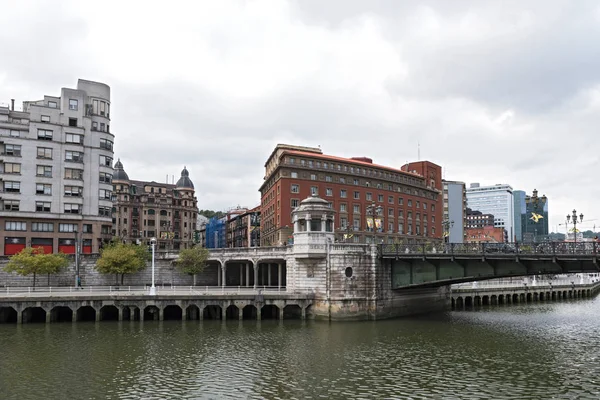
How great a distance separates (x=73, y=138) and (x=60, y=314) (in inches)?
1585

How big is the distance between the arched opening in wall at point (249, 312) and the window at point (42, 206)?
46.5 m

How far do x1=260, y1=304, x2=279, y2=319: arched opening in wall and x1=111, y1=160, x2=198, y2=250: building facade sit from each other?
302 ft

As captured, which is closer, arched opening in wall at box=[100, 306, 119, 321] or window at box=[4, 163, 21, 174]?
arched opening in wall at box=[100, 306, 119, 321]

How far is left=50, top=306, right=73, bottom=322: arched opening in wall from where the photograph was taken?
6297 cm

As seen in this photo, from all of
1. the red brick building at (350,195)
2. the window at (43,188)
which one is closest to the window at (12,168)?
the window at (43,188)

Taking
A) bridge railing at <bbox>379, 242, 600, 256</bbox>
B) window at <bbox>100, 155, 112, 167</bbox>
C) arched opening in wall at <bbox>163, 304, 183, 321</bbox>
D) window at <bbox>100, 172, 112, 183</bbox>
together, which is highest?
window at <bbox>100, 155, 112, 167</bbox>

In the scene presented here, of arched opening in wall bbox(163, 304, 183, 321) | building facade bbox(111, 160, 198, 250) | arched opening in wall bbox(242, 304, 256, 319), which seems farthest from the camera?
building facade bbox(111, 160, 198, 250)

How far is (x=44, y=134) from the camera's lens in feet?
310

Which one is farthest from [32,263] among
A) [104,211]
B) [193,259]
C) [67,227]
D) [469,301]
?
[469,301]

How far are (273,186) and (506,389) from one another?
92199 millimetres

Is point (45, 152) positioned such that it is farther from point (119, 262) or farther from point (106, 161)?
point (119, 262)

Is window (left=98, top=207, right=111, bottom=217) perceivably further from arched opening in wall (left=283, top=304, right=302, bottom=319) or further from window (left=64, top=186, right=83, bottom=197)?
arched opening in wall (left=283, top=304, right=302, bottom=319)

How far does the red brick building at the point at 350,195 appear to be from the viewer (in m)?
113

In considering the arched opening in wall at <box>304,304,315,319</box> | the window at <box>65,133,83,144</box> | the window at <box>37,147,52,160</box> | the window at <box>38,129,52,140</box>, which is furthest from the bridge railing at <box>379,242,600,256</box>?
the window at <box>38,129,52,140</box>
